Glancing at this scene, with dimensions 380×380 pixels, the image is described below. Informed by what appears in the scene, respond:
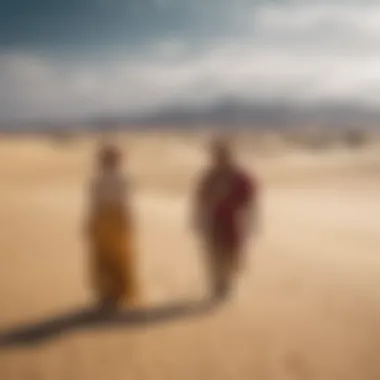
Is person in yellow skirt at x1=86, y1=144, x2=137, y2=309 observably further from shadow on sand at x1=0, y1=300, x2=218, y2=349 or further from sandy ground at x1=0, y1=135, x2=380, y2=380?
sandy ground at x1=0, y1=135, x2=380, y2=380

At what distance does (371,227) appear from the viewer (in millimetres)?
8242

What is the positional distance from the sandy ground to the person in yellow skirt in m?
0.31

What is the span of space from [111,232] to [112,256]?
0.18 m

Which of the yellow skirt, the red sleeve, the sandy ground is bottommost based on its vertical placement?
the sandy ground

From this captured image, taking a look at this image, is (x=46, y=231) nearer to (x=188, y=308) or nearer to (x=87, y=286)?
(x=87, y=286)

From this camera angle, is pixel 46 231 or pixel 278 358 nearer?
pixel 278 358

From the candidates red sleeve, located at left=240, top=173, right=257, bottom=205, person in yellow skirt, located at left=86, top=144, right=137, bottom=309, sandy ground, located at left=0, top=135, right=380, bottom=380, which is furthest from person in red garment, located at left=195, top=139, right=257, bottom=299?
person in yellow skirt, located at left=86, top=144, right=137, bottom=309

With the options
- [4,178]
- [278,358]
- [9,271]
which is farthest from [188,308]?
[4,178]

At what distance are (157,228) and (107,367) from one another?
172 inches

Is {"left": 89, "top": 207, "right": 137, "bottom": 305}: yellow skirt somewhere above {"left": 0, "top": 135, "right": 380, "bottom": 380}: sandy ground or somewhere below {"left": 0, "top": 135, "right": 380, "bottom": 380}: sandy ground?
above

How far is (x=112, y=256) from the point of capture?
4.27 m

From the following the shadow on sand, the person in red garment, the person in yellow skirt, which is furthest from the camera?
the person in red garment

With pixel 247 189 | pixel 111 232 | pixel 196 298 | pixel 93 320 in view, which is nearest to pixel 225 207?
pixel 247 189

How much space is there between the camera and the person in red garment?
14.6 feet
